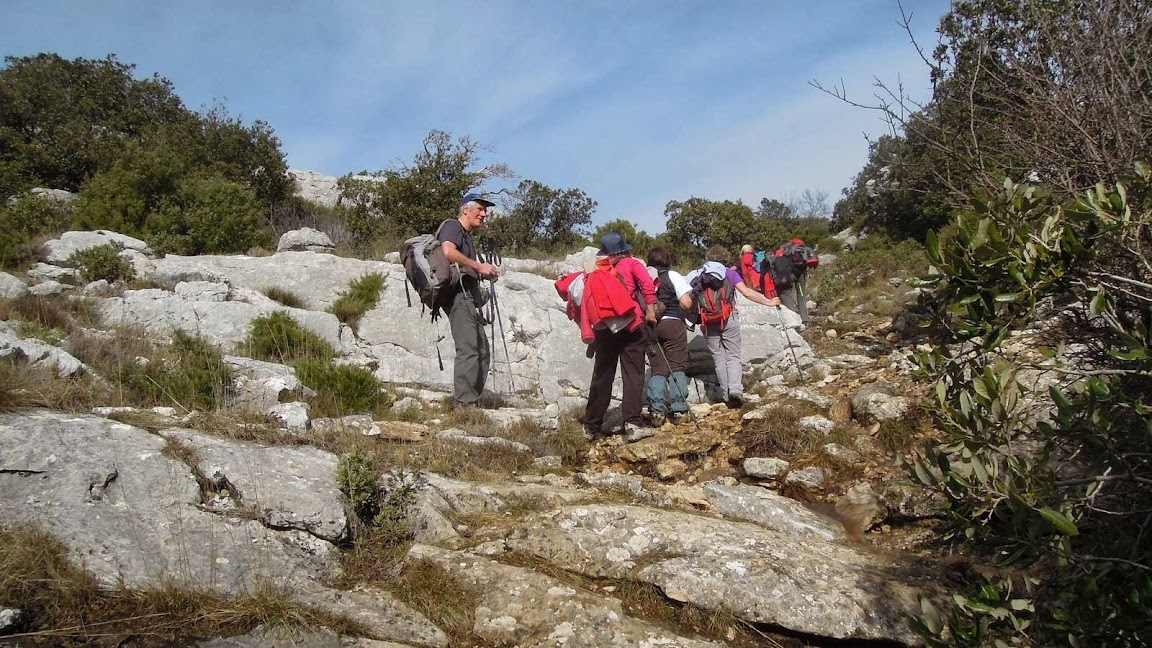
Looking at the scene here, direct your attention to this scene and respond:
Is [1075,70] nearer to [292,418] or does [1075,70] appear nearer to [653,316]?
[653,316]

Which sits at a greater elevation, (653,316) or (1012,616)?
(653,316)

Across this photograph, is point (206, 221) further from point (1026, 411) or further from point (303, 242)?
point (1026, 411)

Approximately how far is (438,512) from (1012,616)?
107 inches

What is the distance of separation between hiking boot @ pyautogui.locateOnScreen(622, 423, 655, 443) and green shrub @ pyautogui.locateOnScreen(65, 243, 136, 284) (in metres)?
7.25

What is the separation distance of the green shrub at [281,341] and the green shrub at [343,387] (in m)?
0.70

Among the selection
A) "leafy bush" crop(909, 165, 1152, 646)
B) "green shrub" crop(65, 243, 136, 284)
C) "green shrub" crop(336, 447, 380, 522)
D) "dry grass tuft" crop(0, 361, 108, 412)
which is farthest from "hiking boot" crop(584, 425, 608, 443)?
"green shrub" crop(65, 243, 136, 284)

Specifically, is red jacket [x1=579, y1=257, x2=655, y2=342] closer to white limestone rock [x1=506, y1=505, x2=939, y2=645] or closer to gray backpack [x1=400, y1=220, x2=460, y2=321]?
gray backpack [x1=400, y1=220, x2=460, y2=321]

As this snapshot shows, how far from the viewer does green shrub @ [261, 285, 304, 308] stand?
9109mm

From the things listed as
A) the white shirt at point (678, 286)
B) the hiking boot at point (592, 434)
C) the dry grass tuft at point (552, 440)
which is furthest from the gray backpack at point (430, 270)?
the white shirt at point (678, 286)

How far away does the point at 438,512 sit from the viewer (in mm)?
3730

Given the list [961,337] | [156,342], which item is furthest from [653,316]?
[156,342]

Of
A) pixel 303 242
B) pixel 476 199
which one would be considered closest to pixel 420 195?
pixel 303 242

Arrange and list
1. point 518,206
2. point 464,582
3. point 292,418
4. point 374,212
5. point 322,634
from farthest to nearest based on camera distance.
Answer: point 518,206 → point 374,212 → point 292,418 → point 464,582 → point 322,634

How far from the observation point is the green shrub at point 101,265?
8.79m
